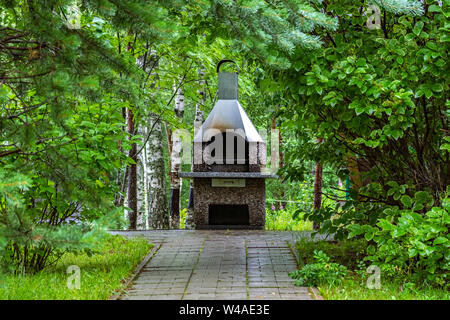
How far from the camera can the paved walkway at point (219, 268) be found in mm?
4531

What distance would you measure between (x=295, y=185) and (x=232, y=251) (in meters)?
13.3

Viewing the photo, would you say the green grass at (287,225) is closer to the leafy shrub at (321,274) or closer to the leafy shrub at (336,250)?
the leafy shrub at (336,250)

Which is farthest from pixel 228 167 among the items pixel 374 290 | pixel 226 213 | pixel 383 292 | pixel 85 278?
pixel 383 292

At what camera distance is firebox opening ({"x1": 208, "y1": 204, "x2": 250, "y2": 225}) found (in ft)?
31.8

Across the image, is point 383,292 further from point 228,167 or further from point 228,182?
point 228,167

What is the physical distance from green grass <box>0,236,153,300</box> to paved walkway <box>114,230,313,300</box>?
18 cm

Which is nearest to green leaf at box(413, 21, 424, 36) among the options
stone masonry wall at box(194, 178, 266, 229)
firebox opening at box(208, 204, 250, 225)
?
stone masonry wall at box(194, 178, 266, 229)

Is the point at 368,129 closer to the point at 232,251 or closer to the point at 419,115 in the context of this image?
the point at 419,115

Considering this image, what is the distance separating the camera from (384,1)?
4.09 metres

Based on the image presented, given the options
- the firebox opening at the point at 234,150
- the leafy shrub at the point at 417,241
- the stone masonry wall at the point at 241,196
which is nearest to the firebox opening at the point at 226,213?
the stone masonry wall at the point at 241,196

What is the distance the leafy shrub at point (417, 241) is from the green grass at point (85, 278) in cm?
232

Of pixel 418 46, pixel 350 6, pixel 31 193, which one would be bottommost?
pixel 31 193
